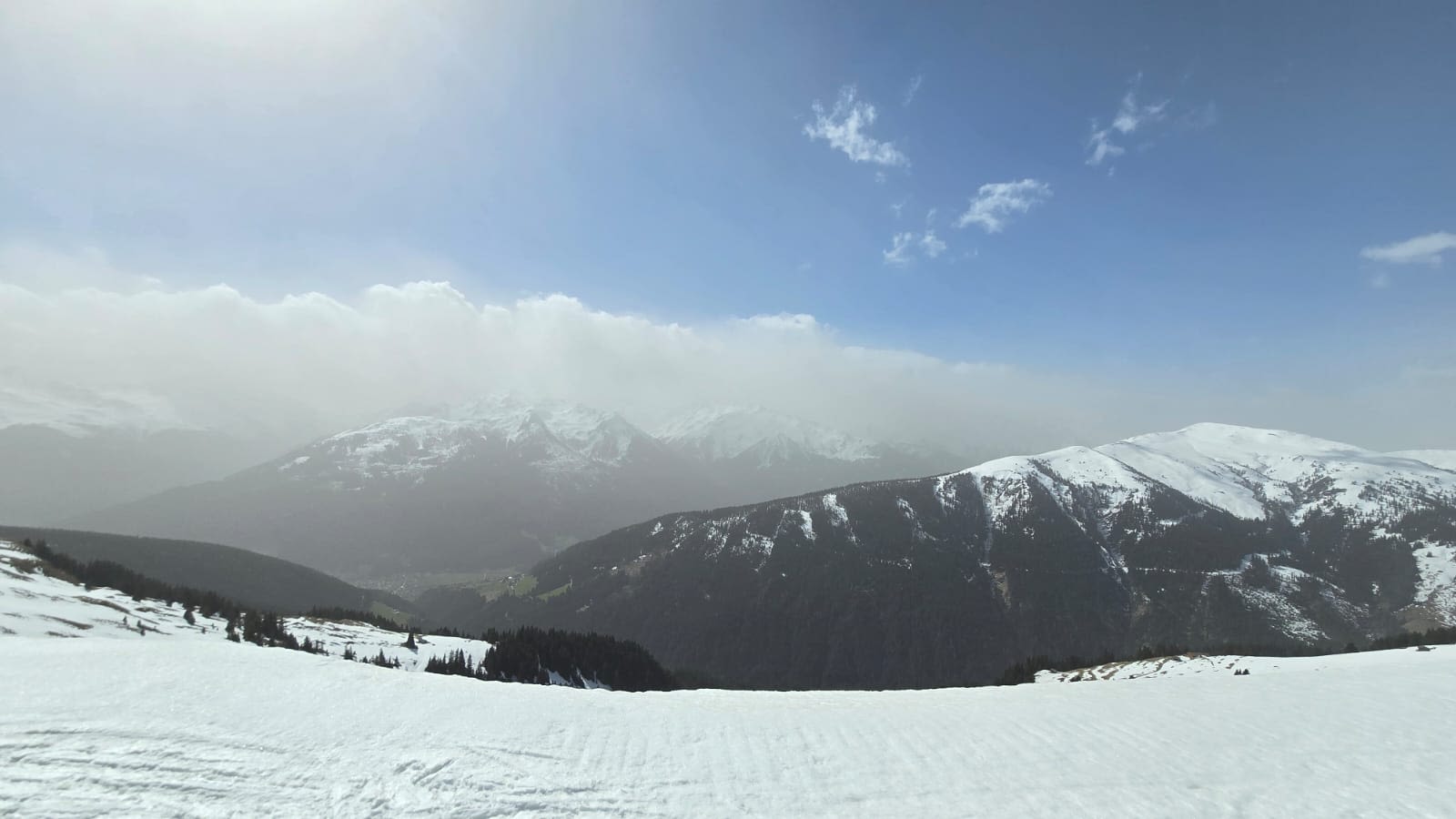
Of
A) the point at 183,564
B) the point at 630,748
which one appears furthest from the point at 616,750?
the point at 183,564

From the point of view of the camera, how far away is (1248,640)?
178625 mm

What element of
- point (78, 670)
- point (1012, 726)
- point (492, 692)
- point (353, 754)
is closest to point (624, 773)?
point (353, 754)

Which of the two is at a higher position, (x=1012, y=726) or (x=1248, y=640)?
(x=1012, y=726)

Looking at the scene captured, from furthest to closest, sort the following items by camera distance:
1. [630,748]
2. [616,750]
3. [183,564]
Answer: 1. [183,564]
2. [630,748]
3. [616,750]

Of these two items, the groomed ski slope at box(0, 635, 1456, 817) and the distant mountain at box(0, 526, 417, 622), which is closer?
the groomed ski slope at box(0, 635, 1456, 817)

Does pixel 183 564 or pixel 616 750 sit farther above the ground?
pixel 616 750

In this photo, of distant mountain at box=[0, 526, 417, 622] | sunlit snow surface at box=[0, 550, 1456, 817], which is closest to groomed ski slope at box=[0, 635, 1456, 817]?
sunlit snow surface at box=[0, 550, 1456, 817]

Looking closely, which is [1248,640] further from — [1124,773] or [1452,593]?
[1124,773]

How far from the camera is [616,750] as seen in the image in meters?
9.30

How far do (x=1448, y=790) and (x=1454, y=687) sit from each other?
9.02 metres

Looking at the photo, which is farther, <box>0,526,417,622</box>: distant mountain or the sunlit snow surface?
<box>0,526,417,622</box>: distant mountain

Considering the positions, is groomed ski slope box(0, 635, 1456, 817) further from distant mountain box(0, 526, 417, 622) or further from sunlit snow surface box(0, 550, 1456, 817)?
distant mountain box(0, 526, 417, 622)

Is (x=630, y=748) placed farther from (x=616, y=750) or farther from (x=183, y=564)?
(x=183, y=564)

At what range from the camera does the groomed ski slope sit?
7.16 m
